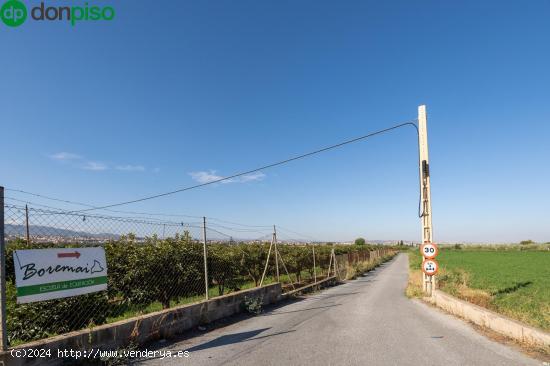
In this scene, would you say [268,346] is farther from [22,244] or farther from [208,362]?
[22,244]

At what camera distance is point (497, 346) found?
6152 millimetres

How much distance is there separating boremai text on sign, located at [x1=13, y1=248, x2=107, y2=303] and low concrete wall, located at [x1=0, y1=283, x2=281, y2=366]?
→ 0.62 metres

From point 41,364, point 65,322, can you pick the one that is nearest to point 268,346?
point 41,364

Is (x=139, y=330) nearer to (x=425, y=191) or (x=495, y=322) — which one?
(x=495, y=322)

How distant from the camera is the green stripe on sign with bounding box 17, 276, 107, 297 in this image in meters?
4.96

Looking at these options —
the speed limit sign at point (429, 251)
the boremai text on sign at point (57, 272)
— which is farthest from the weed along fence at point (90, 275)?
the speed limit sign at point (429, 251)

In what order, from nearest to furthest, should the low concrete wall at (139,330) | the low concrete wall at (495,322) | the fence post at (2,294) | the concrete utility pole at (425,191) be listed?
the fence post at (2,294)
the low concrete wall at (139,330)
the low concrete wall at (495,322)
the concrete utility pole at (425,191)

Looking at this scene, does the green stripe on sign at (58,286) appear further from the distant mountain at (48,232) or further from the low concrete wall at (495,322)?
the low concrete wall at (495,322)

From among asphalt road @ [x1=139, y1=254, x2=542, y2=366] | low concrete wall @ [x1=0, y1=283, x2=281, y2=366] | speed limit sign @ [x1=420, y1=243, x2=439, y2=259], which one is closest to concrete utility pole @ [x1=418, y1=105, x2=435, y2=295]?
speed limit sign @ [x1=420, y1=243, x2=439, y2=259]

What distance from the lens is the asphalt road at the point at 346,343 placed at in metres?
5.46

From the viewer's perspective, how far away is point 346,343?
6418mm

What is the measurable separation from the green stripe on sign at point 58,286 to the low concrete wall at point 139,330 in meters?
0.65

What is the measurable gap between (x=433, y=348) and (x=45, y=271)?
604 cm

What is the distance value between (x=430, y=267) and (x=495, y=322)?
16.1 feet
